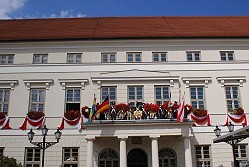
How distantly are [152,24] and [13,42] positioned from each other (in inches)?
417

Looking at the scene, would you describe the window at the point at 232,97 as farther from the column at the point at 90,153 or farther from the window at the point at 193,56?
the column at the point at 90,153

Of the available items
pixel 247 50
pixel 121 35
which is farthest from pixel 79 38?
pixel 247 50

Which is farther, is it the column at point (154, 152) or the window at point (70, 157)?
the window at point (70, 157)

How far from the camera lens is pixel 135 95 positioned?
20625 mm

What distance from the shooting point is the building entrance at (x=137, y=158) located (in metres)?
19.4

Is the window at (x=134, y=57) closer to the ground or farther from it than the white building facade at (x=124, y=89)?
farther from it

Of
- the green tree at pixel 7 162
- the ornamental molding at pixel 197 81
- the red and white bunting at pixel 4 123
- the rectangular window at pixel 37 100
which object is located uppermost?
the ornamental molding at pixel 197 81

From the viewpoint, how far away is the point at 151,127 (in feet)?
58.3

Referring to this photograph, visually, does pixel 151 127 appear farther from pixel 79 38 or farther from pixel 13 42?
pixel 13 42

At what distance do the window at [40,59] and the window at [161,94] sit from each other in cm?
788

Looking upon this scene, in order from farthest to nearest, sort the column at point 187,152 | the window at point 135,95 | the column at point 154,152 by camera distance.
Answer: the window at point 135,95
the column at point 187,152
the column at point 154,152

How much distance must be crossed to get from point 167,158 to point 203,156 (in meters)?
2.22

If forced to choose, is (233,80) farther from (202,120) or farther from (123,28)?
(123,28)

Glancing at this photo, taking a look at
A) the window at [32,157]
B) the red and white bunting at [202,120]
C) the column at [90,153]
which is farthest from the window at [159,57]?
the window at [32,157]
